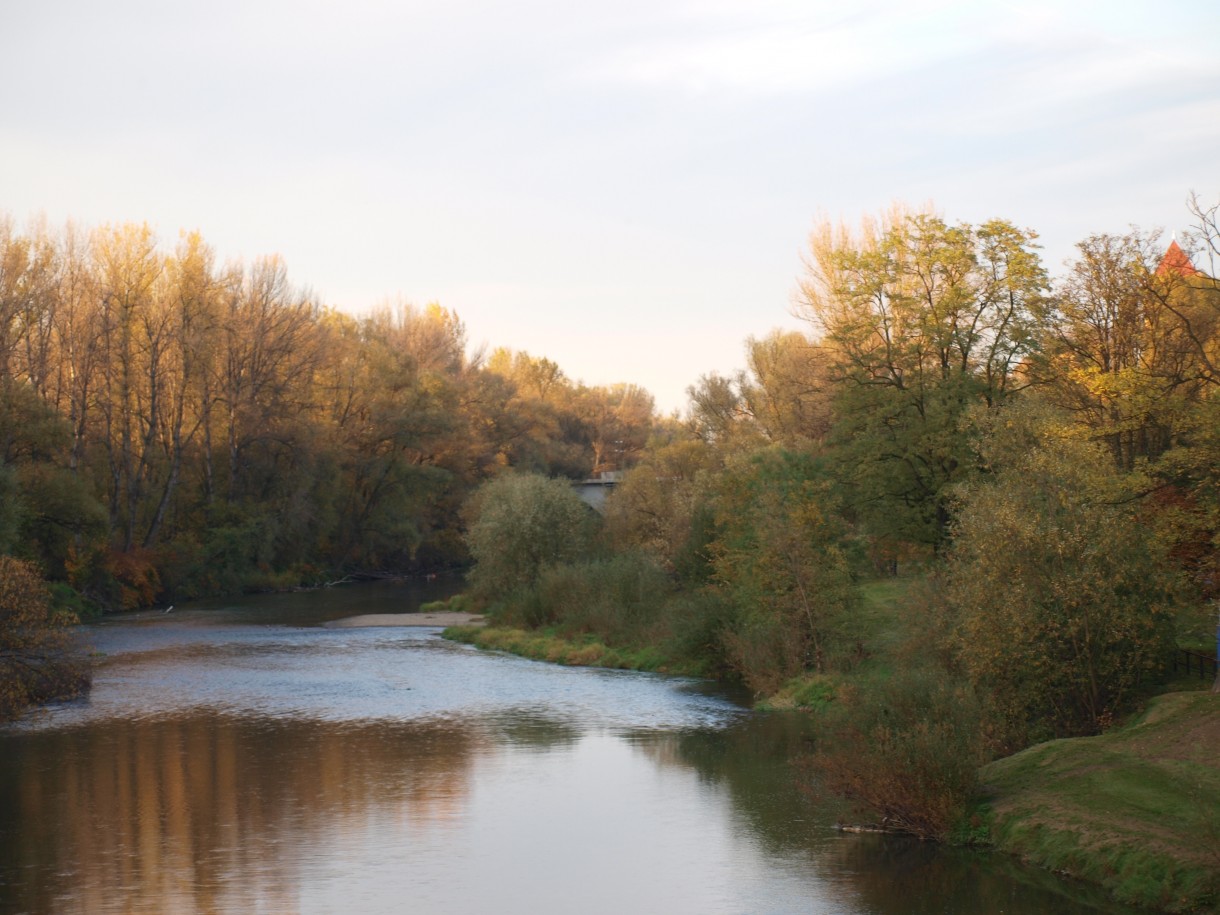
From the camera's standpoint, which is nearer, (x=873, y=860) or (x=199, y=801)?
(x=873, y=860)

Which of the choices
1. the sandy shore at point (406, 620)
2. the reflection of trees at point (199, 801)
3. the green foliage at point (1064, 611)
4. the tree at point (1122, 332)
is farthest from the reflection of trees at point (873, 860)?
the sandy shore at point (406, 620)

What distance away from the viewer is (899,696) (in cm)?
2152

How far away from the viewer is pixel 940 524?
38.1 m

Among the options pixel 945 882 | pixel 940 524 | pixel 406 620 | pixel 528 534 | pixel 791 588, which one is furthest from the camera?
pixel 406 620

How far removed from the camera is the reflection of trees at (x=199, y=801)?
61.1ft

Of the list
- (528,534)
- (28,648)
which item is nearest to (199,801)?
(28,648)

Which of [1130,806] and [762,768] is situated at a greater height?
[1130,806]

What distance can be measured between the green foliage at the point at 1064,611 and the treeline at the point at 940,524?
56 mm

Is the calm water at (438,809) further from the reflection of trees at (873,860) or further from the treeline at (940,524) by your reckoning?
the treeline at (940,524)

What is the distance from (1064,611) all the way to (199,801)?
17101 mm

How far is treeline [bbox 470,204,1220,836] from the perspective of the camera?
76.0ft

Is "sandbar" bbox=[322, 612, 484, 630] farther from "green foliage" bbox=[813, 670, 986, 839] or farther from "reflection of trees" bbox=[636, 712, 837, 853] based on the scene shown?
"green foliage" bbox=[813, 670, 986, 839]

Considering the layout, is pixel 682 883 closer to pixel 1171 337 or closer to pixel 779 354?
pixel 1171 337

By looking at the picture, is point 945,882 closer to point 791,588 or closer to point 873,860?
point 873,860
